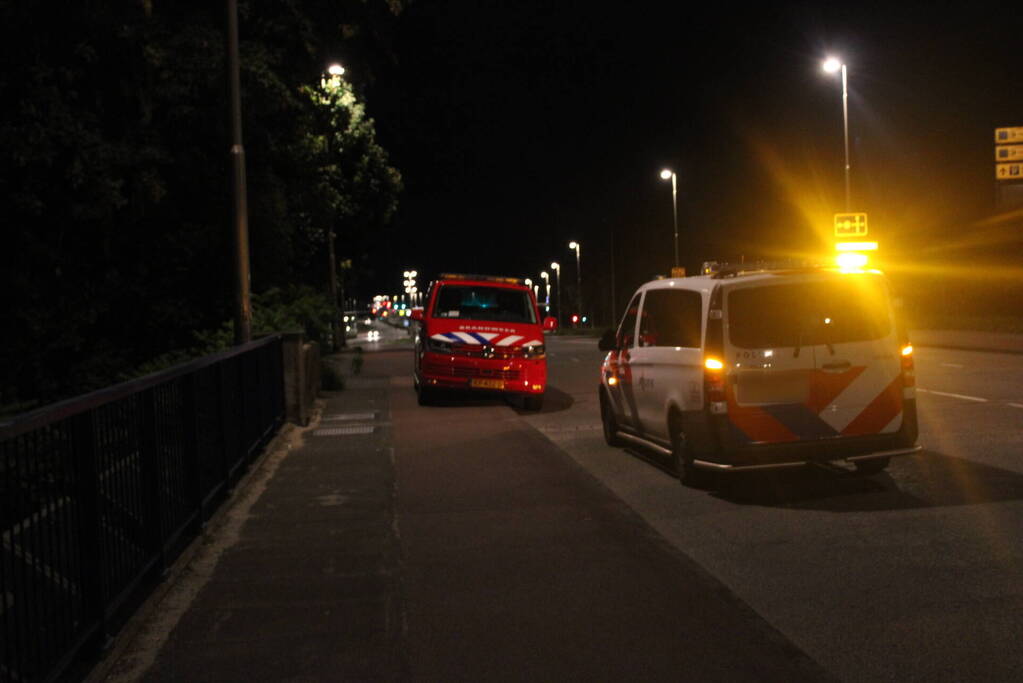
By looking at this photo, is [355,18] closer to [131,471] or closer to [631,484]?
[631,484]

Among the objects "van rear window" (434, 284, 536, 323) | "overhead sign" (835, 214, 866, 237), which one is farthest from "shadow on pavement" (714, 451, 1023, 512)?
"overhead sign" (835, 214, 866, 237)

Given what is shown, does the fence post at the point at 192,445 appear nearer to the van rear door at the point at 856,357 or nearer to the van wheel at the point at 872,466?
the van rear door at the point at 856,357

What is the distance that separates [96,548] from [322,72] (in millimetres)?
20099

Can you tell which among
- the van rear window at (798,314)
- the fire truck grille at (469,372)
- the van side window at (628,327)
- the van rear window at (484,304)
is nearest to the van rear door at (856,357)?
the van rear window at (798,314)

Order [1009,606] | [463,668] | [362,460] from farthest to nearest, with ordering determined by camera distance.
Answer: [362,460] < [1009,606] < [463,668]

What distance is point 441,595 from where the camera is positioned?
21.9ft

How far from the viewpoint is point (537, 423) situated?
16469mm

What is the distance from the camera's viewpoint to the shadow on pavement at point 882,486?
30.2 feet

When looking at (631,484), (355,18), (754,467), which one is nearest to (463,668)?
(754,467)

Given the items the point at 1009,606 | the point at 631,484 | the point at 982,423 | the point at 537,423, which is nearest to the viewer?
the point at 1009,606

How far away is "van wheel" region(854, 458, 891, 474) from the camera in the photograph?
10.3m

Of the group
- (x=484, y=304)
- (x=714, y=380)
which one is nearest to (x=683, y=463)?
(x=714, y=380)

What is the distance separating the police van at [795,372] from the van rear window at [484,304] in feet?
30.8

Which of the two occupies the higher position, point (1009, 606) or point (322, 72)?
point (322, 72)
